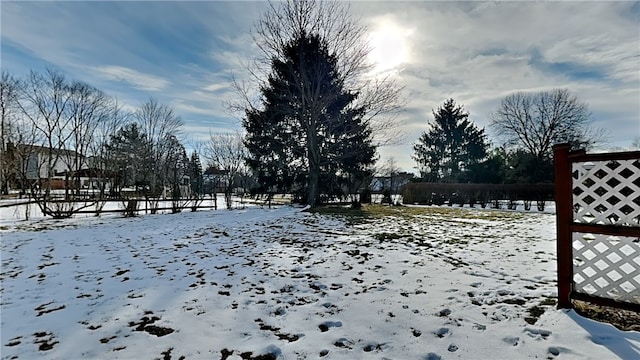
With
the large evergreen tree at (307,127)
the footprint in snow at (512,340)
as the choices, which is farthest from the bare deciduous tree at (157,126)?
the footprint in snow at (512,340)

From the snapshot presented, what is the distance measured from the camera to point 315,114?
1466 centimetres

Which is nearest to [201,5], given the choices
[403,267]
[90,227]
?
[90,227]

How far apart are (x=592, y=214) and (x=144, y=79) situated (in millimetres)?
16946

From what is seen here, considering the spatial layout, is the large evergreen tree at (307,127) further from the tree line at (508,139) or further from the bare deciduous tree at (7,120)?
the tree line at (508,139)

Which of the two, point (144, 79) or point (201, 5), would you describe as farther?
point (144, 79)

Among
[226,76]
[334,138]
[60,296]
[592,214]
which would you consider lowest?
[60,296]

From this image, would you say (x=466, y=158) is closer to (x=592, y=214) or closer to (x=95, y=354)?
(x=592, y=214)

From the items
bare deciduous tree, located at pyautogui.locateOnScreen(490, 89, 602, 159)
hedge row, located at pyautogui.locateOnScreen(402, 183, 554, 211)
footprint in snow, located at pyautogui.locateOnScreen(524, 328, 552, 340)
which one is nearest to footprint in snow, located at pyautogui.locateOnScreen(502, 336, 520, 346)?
footprint in snow, located at pyautogui.locateOnScreen(524, 328, 552, 340)

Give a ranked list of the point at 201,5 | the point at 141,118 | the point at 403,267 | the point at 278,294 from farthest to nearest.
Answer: the point at 141,118 → the point at 201,5 → the point at 403,267 → the point at 278,294

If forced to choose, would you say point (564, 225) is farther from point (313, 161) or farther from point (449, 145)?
point (449, 145)

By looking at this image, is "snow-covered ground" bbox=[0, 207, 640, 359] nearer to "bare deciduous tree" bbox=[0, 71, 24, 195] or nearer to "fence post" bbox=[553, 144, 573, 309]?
"fence post" bbox=[553, 144, 573, 309]

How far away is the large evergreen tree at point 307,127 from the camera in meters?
15.0

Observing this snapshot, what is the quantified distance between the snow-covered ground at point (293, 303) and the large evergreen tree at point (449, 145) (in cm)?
2538

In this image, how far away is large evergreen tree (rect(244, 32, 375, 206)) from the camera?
49.3 ft
